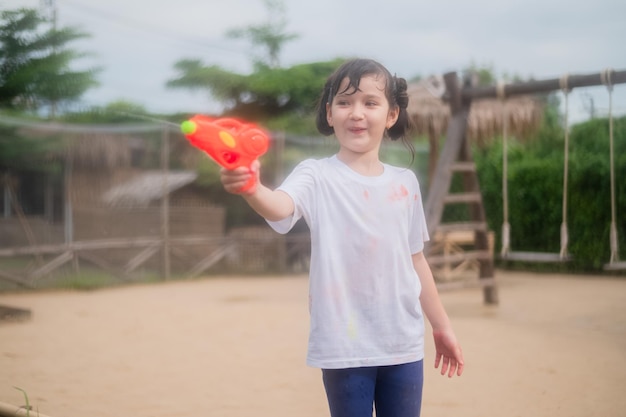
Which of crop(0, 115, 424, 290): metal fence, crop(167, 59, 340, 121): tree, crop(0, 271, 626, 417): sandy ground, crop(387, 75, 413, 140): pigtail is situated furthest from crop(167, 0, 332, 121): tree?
crop(387, 75, 413, 140): pigtail

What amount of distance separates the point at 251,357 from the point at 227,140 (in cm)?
366

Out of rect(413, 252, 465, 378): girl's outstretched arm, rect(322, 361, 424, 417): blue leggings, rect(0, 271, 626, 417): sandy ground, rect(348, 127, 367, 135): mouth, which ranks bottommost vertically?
rect(0, 271, 626, 417): sandy ground

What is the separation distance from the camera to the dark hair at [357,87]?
1829mm

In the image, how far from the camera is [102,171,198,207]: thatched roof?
11.6 m

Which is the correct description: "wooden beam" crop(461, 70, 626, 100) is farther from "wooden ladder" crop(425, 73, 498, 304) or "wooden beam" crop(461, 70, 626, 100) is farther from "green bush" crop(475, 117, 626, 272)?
"green bush" crop(475, 117, 626, 272)

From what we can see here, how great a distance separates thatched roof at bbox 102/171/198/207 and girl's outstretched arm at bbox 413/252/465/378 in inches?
391

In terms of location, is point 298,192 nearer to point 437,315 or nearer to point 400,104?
point 400,104

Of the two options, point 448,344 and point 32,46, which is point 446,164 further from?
point 448,344

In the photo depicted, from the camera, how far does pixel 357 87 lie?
1799 mm

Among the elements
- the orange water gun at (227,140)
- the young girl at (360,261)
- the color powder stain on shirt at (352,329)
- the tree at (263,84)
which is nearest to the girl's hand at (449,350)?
the young girl at (360,261)

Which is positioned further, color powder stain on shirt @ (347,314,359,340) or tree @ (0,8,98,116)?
tree @ (0,8,98,116)

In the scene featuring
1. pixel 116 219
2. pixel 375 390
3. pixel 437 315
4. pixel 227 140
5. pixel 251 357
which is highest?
pixel 227 140

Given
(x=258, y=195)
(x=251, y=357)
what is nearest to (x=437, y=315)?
(x=258, y=195)

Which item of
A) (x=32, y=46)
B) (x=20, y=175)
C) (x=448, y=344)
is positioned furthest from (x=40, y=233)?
(x=448, y=344)
